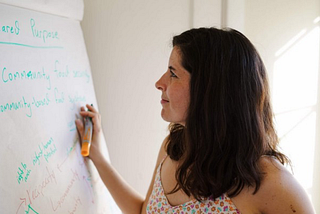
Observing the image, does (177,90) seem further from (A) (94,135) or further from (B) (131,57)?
(B) (131,57)

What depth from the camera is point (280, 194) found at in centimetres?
79

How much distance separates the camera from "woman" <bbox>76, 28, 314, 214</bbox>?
33.5 inches

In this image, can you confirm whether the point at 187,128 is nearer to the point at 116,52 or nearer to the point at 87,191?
the point at 87,191

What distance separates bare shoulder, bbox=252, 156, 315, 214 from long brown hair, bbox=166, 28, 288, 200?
0.03 m

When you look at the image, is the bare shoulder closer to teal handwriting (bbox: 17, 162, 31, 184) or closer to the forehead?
the forehead

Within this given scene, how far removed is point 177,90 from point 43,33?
439mm

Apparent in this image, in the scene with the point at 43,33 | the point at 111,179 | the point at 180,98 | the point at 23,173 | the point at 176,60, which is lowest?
the point at 111,179

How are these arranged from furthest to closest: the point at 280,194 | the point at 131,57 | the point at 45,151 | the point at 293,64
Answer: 1. the point at 293,64
2. the point at 131,57
3. the point at 45,151
4. the point at 280,194

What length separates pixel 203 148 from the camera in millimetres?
908

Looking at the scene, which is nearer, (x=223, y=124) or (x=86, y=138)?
(x=223, y=124)

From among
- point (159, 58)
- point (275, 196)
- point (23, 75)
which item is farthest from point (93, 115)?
point (275, 196)

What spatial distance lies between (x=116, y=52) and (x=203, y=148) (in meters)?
0.75

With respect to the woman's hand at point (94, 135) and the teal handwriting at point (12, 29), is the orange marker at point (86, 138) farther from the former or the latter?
the teal handwriting at point (12, 29)

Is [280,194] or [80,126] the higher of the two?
[80,126]
